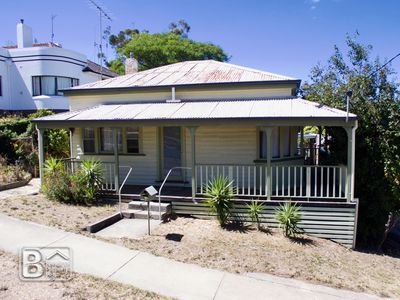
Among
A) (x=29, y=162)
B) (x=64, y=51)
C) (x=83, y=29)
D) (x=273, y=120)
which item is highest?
(x=83, y=29)

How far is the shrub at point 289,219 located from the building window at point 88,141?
7458mm

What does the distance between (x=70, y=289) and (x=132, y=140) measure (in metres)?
7.83

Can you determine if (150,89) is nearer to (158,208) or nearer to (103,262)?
(158,208)

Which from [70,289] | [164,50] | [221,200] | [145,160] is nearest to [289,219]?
[221,200]

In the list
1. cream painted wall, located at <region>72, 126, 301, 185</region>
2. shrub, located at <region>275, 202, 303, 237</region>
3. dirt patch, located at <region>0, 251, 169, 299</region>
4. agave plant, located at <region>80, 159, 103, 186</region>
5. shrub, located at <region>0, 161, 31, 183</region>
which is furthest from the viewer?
shrub, located at <region>0, 161, 31, 183</region>

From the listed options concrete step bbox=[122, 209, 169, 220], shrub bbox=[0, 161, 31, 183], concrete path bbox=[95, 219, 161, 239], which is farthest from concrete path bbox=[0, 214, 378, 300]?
shrub bbox=[0, 161, 31, 183]

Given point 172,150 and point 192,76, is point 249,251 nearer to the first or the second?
point 172,150

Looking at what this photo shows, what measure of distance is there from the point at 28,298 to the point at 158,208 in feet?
17.2

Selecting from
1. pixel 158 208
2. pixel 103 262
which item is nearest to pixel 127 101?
pixel 158 208

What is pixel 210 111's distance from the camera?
1055cm

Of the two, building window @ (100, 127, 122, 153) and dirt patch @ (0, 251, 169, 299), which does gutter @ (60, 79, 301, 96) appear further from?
dirt patch @ (0, 251, 169, 299)

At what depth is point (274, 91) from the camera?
11688 millimetres

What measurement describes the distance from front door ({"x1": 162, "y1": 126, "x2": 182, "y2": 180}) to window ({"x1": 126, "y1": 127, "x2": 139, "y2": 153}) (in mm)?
1074

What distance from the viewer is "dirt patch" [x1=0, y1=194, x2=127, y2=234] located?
8.63 m
